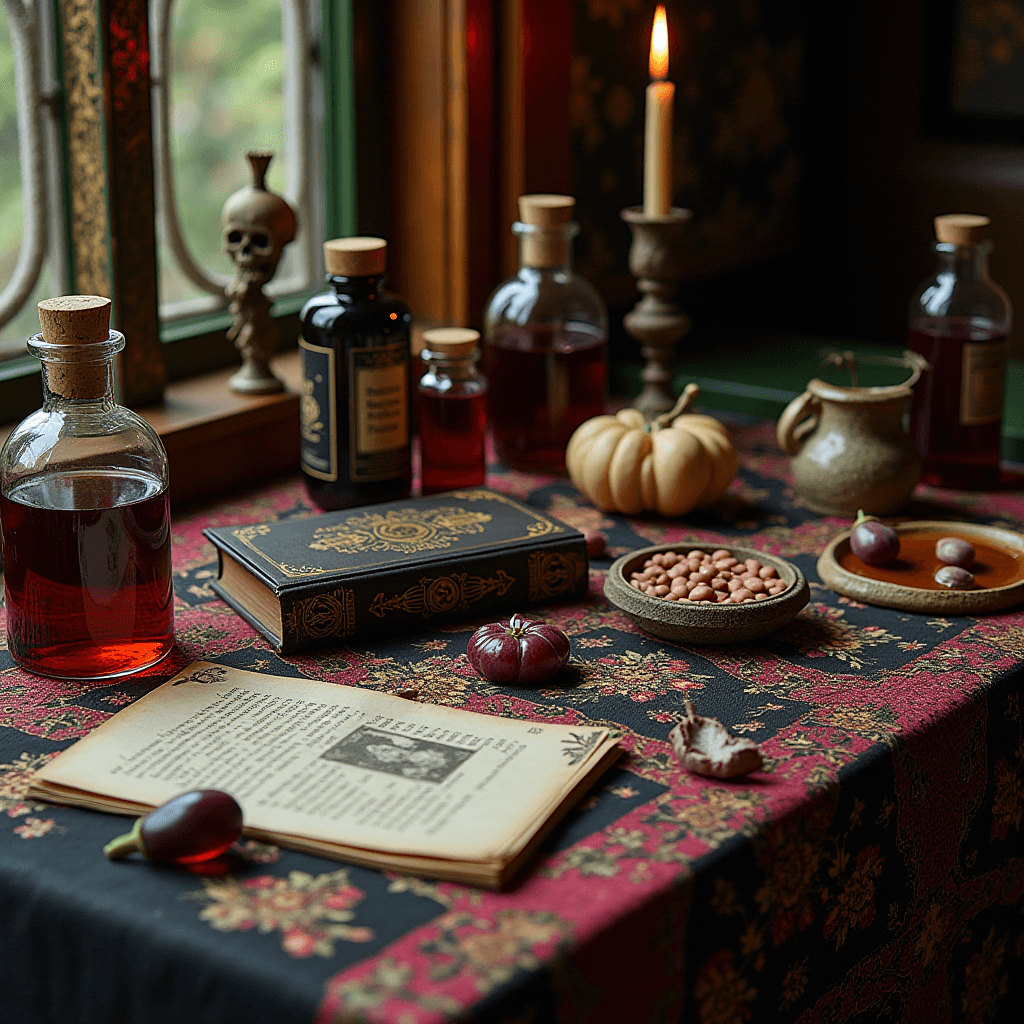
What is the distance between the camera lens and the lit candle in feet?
4.58

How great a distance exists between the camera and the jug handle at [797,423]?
1354 millimetres

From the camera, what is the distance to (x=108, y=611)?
3.10 feet

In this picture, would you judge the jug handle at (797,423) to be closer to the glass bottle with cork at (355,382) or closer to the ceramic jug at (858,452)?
the ceramic jug at (858,452)

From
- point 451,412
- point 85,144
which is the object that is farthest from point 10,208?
point 451,412

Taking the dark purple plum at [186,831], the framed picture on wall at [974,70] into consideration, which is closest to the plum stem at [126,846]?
the dark purple plum at [186,831]

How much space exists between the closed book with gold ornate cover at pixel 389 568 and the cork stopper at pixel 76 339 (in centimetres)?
20

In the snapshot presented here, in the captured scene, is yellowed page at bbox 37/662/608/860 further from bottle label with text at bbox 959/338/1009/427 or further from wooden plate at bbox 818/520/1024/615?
bottle label with text at bbox 959/338/1009/427

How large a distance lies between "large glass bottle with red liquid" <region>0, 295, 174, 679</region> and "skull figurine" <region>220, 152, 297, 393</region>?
1.55 feet

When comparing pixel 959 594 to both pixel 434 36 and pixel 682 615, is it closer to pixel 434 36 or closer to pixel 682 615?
pixel 682 615

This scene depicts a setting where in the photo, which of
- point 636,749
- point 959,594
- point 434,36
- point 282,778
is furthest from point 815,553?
point 434,36

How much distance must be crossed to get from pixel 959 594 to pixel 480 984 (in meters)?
0.63

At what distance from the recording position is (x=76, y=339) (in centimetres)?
91

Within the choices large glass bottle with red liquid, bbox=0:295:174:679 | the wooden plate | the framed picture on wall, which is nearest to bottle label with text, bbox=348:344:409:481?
large glass bottle with red liquid, bbox=0:295:174:679

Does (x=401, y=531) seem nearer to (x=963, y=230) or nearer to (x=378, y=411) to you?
(x=378, y=411)
